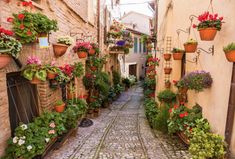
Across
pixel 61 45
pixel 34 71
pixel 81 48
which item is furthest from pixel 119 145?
pixel 81 48

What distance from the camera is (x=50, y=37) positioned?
5465 mm

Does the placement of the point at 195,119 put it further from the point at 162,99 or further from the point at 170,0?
the point at 170,0

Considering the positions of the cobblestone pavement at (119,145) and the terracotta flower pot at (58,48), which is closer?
the cobblestone pavement at (119,145)

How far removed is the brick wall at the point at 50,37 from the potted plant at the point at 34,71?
15 centimetres

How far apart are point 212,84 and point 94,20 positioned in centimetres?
866

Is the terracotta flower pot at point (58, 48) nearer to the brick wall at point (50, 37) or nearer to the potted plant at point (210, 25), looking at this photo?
the brick wall at point (50, 37)

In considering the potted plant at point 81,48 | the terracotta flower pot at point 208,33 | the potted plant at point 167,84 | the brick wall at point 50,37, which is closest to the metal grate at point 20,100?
the brick wall at point 50,37

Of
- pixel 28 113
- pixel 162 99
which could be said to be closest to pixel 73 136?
pixel 28 113

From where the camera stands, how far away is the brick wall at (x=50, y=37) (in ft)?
12.2

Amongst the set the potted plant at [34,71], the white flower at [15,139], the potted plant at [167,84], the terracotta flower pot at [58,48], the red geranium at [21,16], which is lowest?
the white flower at [15,139]

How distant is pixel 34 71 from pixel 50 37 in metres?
1.63

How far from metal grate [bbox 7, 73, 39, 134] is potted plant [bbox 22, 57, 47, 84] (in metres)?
0.37

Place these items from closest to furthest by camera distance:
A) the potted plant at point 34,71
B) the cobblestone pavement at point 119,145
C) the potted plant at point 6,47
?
the potted plant at point 6,47 < the potted plant at point 34,71 < the cobblestone pavement at point 119,145

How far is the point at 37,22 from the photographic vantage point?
411 cm
